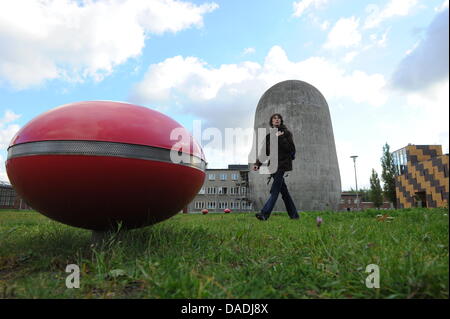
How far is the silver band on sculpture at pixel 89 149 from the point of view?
8.50 feet

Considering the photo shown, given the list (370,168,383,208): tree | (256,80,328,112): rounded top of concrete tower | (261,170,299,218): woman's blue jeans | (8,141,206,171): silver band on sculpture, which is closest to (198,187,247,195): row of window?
(370,168,383,208): tree

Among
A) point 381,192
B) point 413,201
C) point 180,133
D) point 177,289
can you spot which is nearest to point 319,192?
point 413,201

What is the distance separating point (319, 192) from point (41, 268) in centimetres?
2137

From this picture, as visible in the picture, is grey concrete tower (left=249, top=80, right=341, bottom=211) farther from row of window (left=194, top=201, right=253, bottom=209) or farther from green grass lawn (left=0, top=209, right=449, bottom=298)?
row of window (left=194, top=201, right=253, bottom=209)

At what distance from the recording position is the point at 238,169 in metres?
61.7

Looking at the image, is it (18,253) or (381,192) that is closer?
(18,253)

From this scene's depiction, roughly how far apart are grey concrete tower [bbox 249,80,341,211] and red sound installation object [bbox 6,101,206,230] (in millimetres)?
19013

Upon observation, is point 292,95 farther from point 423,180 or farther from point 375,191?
point 375,191

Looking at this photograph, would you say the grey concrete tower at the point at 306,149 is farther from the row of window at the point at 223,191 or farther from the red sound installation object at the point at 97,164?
the row of window at the point at 223,191

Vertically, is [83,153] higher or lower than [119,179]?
higher

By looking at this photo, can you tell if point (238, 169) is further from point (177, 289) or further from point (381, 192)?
point (177, 289)
